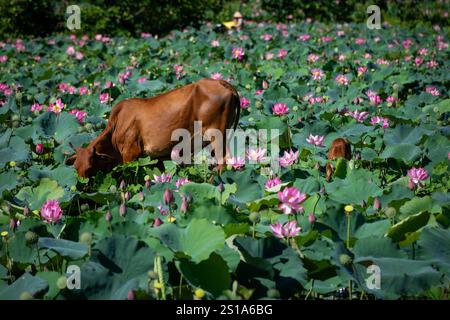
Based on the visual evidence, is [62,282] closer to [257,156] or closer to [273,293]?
[273,293]

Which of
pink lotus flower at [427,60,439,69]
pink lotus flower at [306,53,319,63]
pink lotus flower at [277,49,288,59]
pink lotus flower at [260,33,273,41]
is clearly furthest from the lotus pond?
pink lotus flower at [260,33,273,41]

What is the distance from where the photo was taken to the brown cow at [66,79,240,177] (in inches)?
181

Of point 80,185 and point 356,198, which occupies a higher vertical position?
point 356,198

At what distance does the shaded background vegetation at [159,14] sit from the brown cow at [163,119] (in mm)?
9264

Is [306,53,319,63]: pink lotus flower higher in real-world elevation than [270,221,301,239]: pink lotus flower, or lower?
lower

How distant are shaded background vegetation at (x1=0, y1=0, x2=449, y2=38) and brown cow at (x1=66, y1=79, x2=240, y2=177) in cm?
926

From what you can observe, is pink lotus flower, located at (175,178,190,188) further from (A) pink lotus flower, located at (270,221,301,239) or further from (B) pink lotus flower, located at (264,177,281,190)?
(A) pink lotus flower, located at (270,221,301,239)

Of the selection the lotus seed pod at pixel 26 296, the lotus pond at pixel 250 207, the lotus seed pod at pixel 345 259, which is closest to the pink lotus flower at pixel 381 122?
the lotus pond at pixel 250 207

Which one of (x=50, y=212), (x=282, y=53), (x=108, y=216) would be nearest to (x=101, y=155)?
(x=50, y=212)

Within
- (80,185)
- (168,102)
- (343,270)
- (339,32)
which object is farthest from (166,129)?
(339,32)

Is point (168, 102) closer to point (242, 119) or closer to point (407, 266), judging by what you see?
point (242, 119)

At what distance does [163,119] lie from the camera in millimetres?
4648
